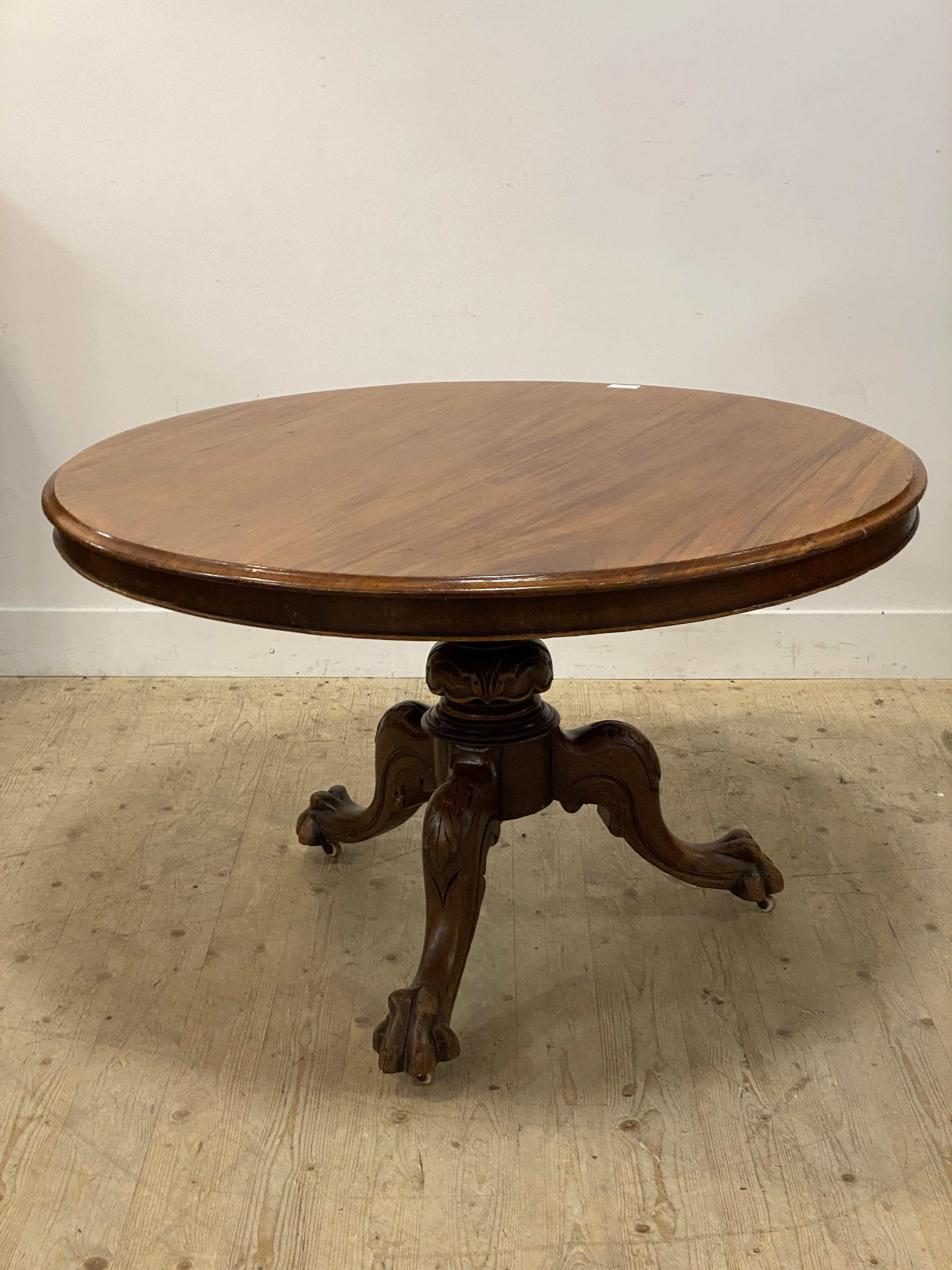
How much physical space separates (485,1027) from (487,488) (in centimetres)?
83

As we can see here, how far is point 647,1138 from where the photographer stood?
171 centimetres

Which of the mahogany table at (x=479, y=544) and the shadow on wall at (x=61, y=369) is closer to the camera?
the mahogany table at (x=479, y=544)

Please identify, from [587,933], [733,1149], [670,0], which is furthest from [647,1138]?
[670,0]

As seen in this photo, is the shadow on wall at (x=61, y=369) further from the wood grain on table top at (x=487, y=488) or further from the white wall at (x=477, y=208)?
the wood grain on table top at (x=487, y=488)

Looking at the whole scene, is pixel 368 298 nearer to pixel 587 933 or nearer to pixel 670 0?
pixel 670 0

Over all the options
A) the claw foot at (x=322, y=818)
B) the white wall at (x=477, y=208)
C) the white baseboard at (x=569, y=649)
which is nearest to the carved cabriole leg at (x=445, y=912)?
the claw foot at (x=322, y=818)

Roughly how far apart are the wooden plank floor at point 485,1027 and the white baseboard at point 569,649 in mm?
345

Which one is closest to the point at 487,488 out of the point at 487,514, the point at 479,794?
the point at 487,514

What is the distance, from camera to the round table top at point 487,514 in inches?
54.1

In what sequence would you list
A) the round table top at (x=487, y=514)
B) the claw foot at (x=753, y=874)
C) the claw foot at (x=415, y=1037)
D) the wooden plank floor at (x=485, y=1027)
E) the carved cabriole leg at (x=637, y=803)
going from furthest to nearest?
the claw foot at (x=753, y=874), the carved cabriole leg at (x=637, y=803), the claw foot at (x=415, y=1037), the wooden plank floor at (x=485, y=1027), the round table top at (x=487, y=514)

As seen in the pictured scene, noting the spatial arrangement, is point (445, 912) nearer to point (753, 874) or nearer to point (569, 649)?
point (753, 874)

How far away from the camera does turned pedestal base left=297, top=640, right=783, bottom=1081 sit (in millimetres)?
1864

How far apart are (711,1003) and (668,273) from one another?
172 cm

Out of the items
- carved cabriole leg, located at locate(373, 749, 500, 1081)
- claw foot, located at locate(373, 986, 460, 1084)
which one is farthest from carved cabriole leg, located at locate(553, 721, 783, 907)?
claw foot, located at locate(373, 986, 460, 1084)
